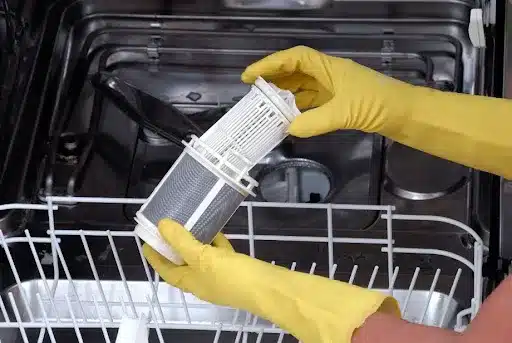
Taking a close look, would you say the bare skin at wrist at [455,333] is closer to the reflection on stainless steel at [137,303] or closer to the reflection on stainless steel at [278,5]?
the reflection on stainless steel at [137,303]

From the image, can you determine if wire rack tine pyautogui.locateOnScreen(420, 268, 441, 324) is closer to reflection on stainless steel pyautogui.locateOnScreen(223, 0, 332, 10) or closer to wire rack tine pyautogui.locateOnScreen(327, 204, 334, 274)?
wire rack tine pyautogui.locateOnScreen(327, 204, 334, 274)

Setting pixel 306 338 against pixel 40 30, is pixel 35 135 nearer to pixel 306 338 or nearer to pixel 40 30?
pixel 40 30

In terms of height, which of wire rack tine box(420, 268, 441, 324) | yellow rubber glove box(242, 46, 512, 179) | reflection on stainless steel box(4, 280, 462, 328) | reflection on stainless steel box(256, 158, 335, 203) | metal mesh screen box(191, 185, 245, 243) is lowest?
reflection on stainless steel box(4, 280, 462, 328)

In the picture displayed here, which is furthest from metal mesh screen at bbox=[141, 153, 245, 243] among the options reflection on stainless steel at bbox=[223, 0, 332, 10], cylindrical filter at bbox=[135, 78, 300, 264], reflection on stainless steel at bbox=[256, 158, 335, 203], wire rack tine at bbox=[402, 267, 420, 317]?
reflection on stainless steel at bbox=[223, 0, 332, 10]

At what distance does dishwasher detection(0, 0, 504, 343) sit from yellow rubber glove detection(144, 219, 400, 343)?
→ 0.36 feet

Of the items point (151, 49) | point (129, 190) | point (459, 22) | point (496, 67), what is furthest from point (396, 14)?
point (129, 190)

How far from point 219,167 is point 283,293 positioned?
5.1 inches

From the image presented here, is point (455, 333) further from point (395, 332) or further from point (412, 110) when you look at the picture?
point (412, 110)

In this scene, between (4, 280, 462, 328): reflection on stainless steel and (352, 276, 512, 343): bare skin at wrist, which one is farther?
(4, 280, 462, 328): reflection on stainless steel

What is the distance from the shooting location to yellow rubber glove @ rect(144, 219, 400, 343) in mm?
890

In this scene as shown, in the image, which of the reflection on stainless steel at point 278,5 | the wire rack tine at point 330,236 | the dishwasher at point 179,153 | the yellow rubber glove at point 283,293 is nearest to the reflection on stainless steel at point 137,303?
the dishwasher at point 179,153

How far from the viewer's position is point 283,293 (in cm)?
92

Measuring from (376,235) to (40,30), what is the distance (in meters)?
0.56

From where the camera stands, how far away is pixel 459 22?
1452 mm
